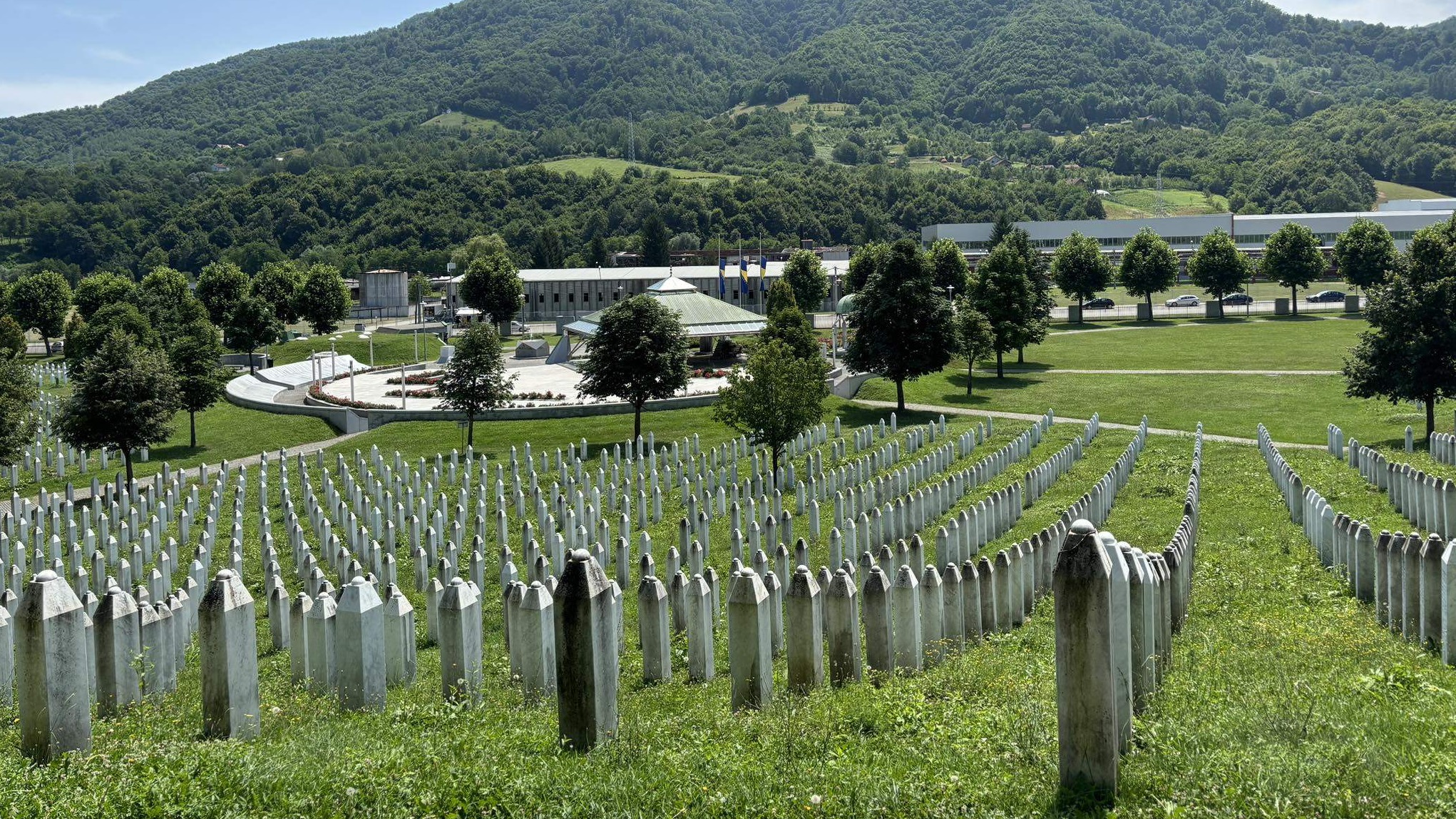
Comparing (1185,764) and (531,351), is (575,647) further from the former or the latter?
(531,351)

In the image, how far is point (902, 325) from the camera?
166 ft

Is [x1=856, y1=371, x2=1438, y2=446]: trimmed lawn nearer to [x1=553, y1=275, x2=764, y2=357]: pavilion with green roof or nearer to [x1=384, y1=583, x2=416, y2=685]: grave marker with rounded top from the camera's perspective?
[x1=553, y1=275, x2=764, y2=357]: pavilion with green roof

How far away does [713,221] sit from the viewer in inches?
7126

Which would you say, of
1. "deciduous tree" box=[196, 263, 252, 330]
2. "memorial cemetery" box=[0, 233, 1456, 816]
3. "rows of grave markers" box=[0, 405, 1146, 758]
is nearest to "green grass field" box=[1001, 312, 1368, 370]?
"rows of grave markers" box=[0, 405, 1146, 758]

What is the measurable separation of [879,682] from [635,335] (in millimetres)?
37313

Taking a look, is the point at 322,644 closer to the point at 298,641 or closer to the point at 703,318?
the point at 298,641

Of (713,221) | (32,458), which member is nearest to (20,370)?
(32,458)

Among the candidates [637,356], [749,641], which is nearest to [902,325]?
[637,356]

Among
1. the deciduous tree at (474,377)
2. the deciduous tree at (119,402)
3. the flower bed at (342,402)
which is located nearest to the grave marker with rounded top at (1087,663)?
the deciduous tree at (119,402)

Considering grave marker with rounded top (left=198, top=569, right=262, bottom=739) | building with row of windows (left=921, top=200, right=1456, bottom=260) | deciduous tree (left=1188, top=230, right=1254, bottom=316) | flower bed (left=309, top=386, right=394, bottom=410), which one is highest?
building with row of windows (left=921, top=200, right=1456, bottom=260)

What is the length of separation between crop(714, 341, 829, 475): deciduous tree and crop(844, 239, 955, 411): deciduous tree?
1482 cm

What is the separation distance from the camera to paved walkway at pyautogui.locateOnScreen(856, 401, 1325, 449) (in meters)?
36.9

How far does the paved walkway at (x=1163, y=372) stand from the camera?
2251 inches

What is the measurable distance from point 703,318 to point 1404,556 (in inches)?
2429
